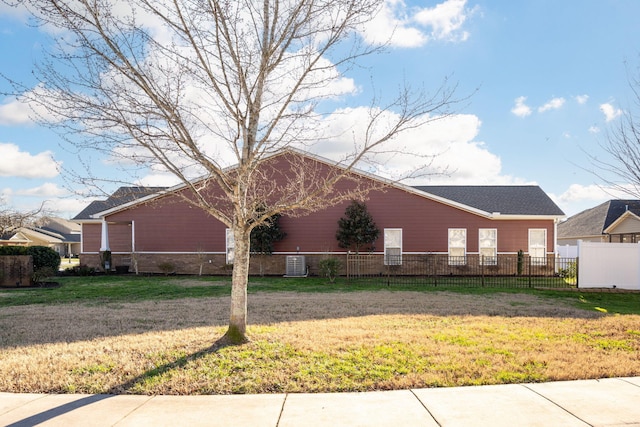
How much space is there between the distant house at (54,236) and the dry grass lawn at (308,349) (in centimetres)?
4683

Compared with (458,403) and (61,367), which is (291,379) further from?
(61,367)

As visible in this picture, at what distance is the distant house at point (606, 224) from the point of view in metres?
31.3

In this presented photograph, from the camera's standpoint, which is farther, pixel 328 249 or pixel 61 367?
pixel 328 249

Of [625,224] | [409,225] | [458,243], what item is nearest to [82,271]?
[409,225]

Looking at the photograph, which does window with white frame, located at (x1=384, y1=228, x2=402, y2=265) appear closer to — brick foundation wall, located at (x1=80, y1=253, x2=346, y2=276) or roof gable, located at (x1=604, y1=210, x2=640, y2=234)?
brick foundation wall, located at (x1=80, y1=253, x2=346, y2=276)

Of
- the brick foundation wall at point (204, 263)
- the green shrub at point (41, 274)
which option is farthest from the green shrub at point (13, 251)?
the brick foundation wall at point (204, 263)

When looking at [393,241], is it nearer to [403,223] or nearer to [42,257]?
[403,223]

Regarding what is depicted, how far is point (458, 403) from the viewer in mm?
5250

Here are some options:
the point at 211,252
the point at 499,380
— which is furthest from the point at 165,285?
the point at 499,380

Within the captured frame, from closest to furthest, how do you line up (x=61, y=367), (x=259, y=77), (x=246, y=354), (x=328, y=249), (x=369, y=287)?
(x=61, y=367) < (x=246, y=354) < (x=259, y=77) < (x=369, y=287) < (x=328, y=249)

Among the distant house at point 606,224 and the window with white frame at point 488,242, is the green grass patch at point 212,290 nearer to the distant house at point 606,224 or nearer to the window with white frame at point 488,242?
the window with white frame at point 488,242

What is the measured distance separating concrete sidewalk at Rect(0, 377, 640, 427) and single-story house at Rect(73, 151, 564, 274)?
1782 cm

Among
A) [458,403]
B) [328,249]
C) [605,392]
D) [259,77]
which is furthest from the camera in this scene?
[328,249]

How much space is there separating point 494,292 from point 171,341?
39.6ft
